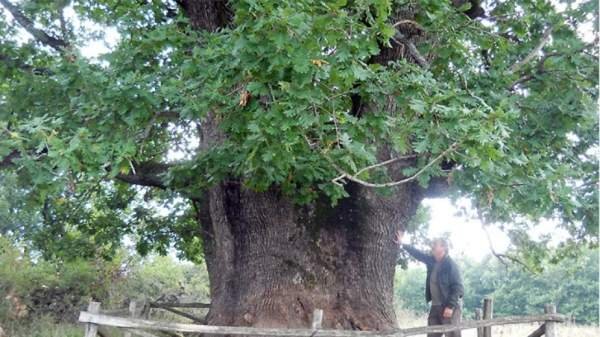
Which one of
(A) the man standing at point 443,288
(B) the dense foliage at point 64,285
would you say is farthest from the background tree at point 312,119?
(B) the dense foliage at point 64,285

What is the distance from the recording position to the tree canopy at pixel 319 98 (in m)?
3.71

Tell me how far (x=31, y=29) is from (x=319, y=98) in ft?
16.9

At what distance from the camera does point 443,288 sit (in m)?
7.57

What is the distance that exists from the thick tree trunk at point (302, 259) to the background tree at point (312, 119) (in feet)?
0.06

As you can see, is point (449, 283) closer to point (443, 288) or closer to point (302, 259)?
point (443, 288)

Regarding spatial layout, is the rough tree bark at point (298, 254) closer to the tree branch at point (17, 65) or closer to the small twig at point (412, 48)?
the small twig at point (412, 48)

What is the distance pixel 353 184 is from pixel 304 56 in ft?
11.0

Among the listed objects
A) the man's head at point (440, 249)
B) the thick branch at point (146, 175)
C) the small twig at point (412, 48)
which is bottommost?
the man's head at point (440, 249)

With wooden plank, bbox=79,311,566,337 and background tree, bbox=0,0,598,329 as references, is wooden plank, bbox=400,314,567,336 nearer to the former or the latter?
wooden plank, bbox=79,311,566,337

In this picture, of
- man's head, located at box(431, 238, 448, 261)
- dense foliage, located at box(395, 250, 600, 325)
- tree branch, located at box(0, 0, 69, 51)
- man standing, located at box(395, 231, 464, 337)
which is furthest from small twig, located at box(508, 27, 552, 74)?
dense foliage, located at box(395, 250, 600, 325)

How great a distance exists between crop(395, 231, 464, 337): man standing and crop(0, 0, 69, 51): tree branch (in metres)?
5.28

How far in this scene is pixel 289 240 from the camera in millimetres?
6258

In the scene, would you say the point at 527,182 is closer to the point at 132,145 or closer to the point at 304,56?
the point at 304,56

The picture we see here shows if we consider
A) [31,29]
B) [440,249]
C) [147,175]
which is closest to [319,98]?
[147,175]
